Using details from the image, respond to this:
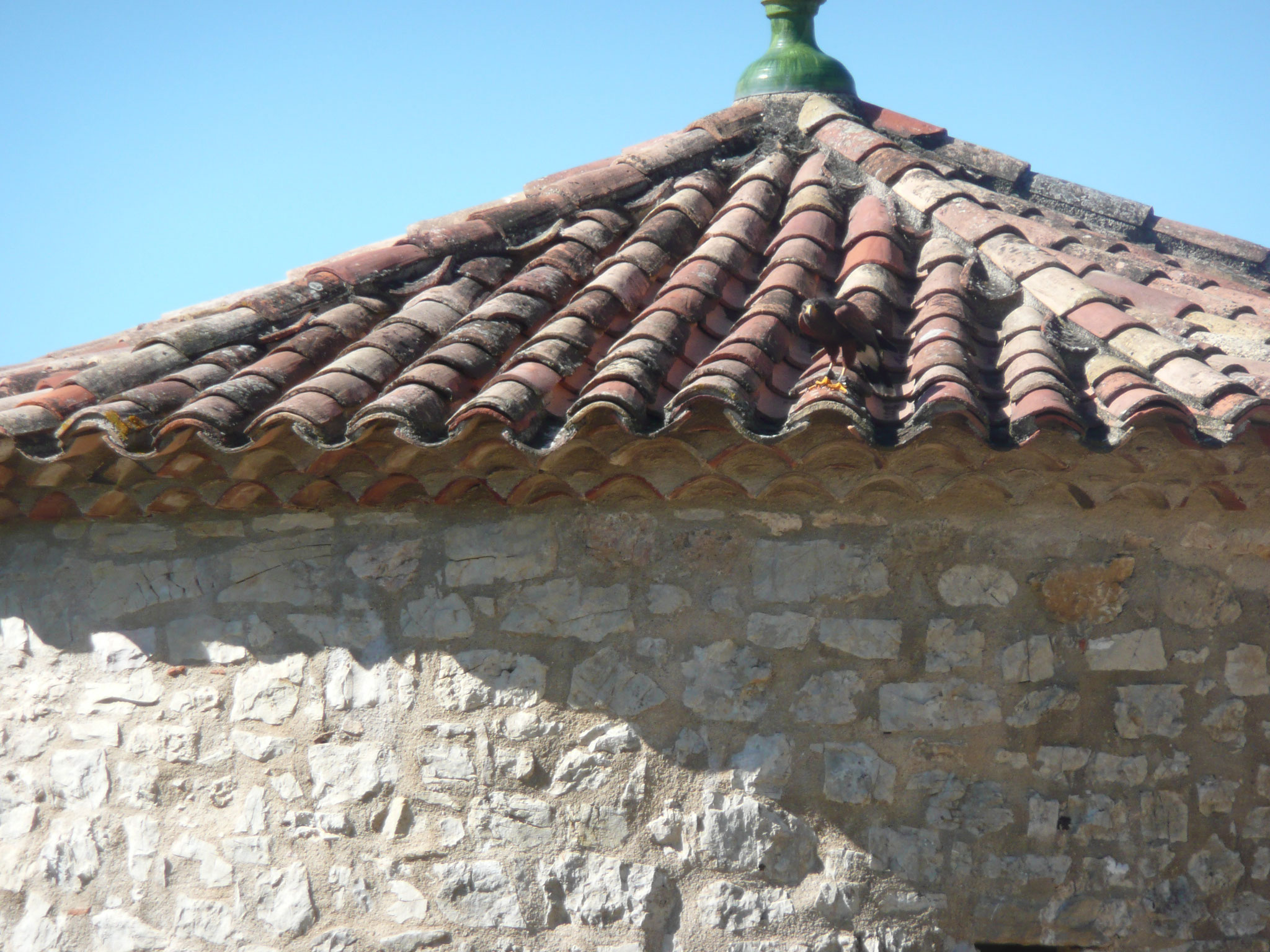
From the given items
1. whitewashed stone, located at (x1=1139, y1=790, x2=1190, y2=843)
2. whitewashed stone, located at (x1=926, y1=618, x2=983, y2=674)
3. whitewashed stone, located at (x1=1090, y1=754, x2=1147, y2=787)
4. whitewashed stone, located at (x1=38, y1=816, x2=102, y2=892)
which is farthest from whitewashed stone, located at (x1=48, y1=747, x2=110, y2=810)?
whitewashed stone, located at (x1=1139, y1=790, x2=1190, y2=843)

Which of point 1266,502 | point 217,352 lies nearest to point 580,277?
point 217,352

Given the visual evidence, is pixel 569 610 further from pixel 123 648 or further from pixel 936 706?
pixel 123 648

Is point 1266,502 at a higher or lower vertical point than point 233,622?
higher

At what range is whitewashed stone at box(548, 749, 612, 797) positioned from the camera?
2.89 meters

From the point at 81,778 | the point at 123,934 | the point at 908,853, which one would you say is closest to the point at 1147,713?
the point at 908,853

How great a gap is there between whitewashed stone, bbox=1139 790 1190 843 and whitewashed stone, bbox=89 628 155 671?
3.18 meters

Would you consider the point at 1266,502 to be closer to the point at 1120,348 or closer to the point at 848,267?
the point at 1120,348

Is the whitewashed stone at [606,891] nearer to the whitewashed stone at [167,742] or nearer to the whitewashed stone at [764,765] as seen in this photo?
the whitewashed stone at [764,765]

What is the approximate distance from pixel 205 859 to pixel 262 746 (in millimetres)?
417

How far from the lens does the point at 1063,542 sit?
112 inches

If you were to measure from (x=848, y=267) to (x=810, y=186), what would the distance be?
66 centimetres

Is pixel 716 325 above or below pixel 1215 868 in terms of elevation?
above

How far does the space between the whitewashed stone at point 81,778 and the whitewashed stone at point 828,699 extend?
2363 mm

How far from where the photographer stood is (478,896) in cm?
290
